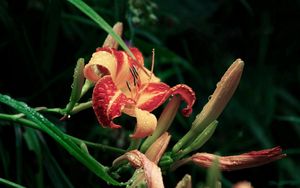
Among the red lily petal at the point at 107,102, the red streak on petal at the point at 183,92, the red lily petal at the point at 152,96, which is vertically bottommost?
the red streak on petal at the point at 183,92

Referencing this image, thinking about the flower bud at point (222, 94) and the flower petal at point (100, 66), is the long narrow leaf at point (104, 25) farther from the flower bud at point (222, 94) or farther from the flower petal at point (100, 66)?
the flower bud at point (222, 94)

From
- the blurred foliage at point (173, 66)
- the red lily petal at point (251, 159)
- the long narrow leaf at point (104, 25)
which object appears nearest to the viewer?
the red lily petal at point (251, 159)

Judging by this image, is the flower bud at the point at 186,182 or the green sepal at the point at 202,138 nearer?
the flower bud at the point at 186,182

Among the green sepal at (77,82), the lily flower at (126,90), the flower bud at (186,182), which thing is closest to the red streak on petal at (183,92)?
the lily flower at (126,90)

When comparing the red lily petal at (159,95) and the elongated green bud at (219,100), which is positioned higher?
the red lily petal at (159,95)

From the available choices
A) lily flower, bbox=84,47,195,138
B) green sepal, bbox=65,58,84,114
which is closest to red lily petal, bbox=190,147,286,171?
lily flower, bbox=84,47,195,138

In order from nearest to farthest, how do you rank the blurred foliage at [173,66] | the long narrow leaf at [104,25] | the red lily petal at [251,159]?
1. the red lily petal at [251,159]
2. the long narrow leaf at [104,25]
3. the blurred foliage at [173,66]

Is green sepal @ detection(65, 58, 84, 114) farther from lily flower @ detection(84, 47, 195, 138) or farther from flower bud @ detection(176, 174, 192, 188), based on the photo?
flower bud @ detection(176, 174, 192, 188)

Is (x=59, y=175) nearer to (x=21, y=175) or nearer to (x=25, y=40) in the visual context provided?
(x=21, y=175)
